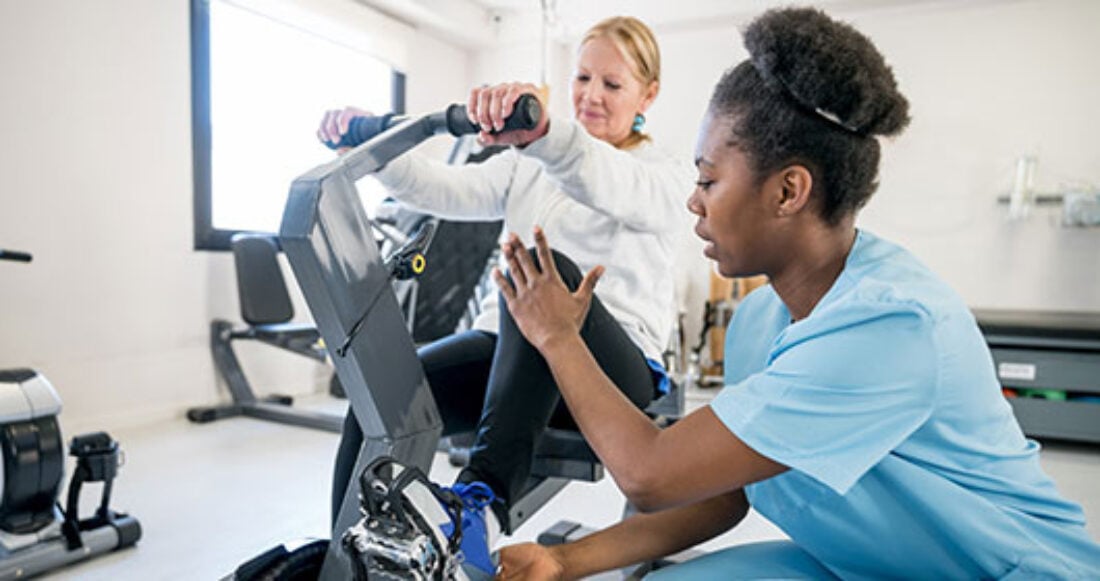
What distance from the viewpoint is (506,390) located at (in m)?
1.18

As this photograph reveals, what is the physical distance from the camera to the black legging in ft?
3.75

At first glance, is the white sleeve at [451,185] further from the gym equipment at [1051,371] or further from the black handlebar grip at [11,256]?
the gym equipment at [1051,371]

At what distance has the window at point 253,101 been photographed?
11.6ft

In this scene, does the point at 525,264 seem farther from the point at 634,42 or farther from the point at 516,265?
the point at 634,42

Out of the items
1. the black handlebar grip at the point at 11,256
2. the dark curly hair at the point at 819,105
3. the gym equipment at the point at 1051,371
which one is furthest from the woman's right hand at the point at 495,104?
the gym equipment at the point at 1051,371

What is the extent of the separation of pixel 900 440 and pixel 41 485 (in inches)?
77.1

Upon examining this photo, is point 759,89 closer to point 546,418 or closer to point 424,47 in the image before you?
point 546,418

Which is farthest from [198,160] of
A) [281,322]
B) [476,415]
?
[476,415]

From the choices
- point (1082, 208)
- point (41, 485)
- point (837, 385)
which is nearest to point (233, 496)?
point (41, 485)

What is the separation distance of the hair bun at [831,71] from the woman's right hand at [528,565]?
2.52 ft

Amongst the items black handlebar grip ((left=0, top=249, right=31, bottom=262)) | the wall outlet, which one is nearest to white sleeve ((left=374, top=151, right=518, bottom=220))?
black handlebar grip ((left=0, top=249, right=31, bottom=262))

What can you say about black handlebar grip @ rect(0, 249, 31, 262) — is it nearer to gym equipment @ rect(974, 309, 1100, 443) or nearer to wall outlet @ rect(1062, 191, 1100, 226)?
gym equipment @ rect(974, 309, 1100, 443)

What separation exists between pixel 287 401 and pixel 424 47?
2.76 metres

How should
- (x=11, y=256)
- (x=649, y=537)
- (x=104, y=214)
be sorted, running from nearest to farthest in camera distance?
(x=649, y=537) → (x=11, y=256) → (x=104, y=214)
